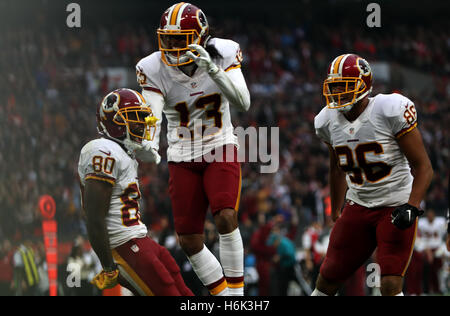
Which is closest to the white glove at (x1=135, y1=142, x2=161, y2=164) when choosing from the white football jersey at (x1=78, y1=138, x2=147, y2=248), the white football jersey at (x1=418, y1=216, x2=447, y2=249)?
the white football jersey at (x1=78, y1=138, x2=147, y2=248)

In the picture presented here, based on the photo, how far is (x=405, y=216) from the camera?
16.4ft

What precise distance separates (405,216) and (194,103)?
1.81m

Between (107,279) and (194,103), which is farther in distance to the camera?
(194,103)

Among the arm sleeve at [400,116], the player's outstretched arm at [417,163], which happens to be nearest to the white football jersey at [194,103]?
the arm sleeve at [400,116]

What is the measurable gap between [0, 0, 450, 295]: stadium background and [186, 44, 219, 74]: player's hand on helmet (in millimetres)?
4462

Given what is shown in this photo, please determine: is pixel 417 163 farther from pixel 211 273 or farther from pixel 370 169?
pixel 211 273

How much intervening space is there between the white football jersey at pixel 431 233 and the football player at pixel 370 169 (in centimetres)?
752

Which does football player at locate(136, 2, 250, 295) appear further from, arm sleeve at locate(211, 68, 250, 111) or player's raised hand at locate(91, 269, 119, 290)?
player's raised hand at locate(91, 269, 119, 290)

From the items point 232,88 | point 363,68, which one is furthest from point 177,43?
point 363,68

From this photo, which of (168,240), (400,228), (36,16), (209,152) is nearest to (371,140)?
(400,228)

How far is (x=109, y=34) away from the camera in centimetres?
2198

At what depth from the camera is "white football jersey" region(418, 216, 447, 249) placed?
1266 cm

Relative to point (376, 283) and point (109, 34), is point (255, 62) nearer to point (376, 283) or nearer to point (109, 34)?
point (109, 34)

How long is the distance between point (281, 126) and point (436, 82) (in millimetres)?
5928
